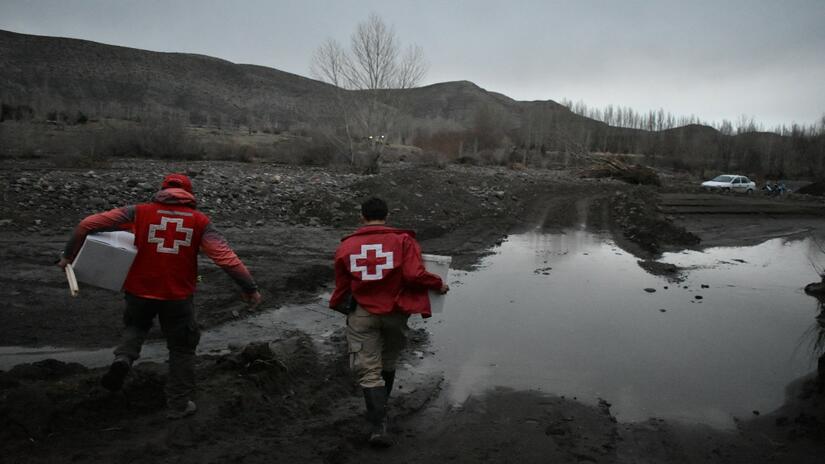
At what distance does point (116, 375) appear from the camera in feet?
14.1

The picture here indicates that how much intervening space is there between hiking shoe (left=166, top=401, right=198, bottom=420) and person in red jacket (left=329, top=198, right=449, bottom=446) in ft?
3.93

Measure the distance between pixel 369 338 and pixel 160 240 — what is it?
164 cm

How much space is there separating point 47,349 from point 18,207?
28.0ft

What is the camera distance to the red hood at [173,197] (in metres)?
4.37

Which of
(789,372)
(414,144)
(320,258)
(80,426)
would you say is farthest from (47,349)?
(414,144)

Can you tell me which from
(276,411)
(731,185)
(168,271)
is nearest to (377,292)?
(276,411)

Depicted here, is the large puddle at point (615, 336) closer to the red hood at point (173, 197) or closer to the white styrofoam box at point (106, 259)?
the white styrofoam box at point (106, 259)

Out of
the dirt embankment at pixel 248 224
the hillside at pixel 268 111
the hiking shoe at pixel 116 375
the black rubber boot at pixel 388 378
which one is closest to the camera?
the hiking shoe at pixel 116 375

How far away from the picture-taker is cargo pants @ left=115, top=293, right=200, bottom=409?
4.40 metres

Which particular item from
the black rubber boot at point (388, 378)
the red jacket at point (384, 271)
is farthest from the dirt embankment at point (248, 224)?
the red jacket at point (384, 271)

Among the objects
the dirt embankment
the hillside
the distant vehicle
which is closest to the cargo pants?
the dirt embankment

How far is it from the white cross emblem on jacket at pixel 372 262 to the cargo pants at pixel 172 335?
1295 millimetres

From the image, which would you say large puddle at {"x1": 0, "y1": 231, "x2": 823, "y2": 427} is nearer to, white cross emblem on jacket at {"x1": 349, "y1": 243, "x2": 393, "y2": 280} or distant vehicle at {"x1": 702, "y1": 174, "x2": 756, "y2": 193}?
white cross emblem on jacket at {"x1": 349, "y1": 243, "x2": 393, "y2": 280}

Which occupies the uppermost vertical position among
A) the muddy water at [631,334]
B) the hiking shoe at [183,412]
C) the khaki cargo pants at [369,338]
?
the khaki cargo pants at [369,338]
